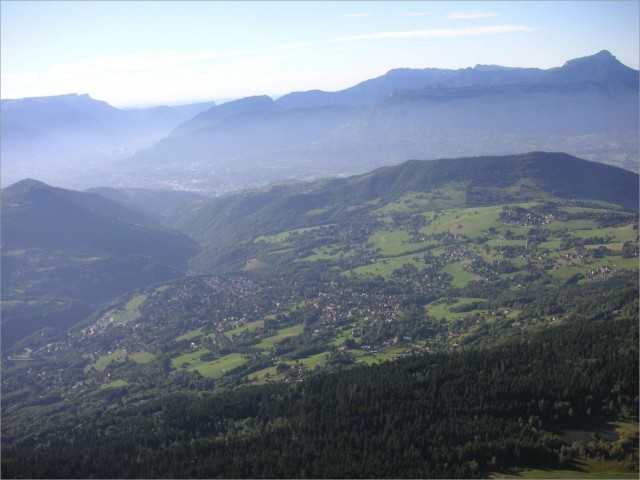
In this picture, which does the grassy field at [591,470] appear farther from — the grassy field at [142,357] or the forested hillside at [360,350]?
the grassy field at [142,357]

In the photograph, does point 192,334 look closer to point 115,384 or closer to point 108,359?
point 108,359

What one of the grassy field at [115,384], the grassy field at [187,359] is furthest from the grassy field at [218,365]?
the grassy field at [115,384]

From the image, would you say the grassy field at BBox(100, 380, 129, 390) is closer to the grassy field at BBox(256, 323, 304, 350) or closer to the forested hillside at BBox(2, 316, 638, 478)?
the forested hillside at BBox(2, 316, 638, 478)

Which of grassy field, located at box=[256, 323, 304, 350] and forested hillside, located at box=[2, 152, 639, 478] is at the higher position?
forested hillside, located at box=[2, 152, 639, 478]

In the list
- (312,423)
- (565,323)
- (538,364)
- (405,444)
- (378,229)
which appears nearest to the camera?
(405,444)

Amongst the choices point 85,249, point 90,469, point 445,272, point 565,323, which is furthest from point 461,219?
point 90,469

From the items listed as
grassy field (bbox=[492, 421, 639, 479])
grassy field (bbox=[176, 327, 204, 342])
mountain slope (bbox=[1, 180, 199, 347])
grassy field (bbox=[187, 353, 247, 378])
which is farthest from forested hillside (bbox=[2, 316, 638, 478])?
mountain slope (bbox=[1, 180, 199, 347])

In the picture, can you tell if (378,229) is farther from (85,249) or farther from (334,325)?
(85,249)

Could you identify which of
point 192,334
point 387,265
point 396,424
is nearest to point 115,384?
point 192,334
